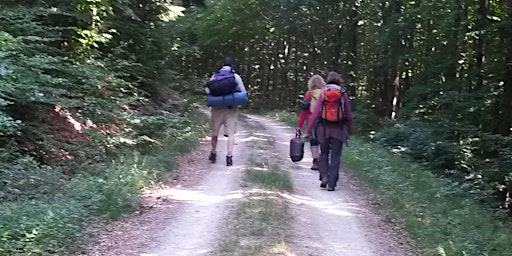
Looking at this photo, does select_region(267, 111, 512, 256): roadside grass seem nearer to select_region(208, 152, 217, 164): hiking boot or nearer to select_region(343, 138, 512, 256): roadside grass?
select_region(343, 138, 512, 256): roadside grass

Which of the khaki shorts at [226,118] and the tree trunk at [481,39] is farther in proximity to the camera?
the tree trunk at [481,39]

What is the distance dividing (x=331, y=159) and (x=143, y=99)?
5796 millimetres

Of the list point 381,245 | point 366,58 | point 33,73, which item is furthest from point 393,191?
point 366,58

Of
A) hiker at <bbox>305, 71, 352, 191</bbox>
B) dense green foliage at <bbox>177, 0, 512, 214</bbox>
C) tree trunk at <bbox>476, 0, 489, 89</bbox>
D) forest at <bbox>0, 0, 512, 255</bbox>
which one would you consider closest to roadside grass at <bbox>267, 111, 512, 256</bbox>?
hiker at <bbox>305, 71, 352, 191</bbox>

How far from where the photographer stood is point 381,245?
6.84m

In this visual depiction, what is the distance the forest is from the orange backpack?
10.9 feet

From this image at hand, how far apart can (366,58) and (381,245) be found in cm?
2546

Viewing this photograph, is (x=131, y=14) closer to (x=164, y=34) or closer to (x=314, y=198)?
(x=164, y=34)

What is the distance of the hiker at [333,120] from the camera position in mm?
9438

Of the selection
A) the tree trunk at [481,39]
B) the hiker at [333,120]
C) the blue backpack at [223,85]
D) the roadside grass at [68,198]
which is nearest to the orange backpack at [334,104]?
the hiker at [333,120]

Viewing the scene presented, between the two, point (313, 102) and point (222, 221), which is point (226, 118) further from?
point (222, 221)

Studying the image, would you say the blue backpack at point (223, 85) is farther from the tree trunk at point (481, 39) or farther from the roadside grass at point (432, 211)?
the tree trunk at point (481, 39)

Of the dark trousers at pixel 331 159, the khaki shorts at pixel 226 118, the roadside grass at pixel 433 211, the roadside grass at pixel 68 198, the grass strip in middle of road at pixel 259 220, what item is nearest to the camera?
the roadside grass at pixel 68 198

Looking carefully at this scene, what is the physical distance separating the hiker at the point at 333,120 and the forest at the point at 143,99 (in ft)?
9.95
